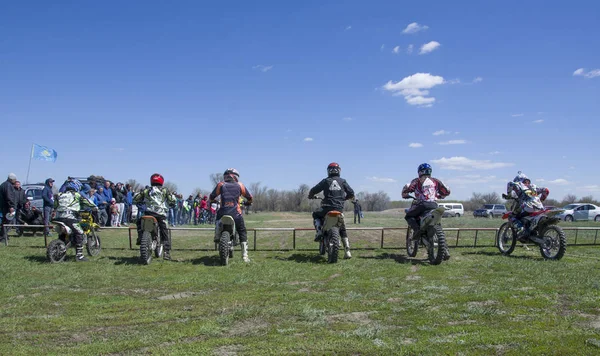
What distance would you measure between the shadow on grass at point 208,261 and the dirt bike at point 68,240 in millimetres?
2478

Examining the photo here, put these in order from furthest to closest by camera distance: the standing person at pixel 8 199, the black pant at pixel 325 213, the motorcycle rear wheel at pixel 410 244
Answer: the standing person at pixel 8 199 < the motorcycle rear wheel at pixel 410 244 < the black pant at pixel 325 213

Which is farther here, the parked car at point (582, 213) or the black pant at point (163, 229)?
the parked car at point (582, 213)

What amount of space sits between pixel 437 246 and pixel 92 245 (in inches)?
301

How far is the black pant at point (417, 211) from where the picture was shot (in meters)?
9.57

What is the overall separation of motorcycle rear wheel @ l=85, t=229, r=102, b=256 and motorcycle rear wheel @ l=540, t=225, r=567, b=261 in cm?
1014

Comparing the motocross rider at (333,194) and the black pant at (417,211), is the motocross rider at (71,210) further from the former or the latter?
the black pant at (417,211)

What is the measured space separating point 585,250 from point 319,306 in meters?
9.74

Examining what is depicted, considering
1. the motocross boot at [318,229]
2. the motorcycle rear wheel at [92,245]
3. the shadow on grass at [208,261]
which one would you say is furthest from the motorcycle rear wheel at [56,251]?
the motocross boot at [318,229]

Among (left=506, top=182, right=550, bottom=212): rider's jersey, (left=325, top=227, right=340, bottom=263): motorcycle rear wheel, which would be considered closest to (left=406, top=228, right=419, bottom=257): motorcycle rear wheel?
(left=325, top=227, right=340, bottom=263): motorcycle rear wheel

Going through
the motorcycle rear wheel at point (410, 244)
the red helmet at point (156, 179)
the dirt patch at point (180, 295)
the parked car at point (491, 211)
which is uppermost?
the red helmet at point (156, 179)

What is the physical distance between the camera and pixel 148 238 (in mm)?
9273

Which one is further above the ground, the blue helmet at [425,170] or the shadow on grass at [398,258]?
the blue helmet at [425,170]

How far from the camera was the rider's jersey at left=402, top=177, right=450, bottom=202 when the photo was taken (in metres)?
9.74

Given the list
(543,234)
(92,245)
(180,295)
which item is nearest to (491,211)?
(543,234)
